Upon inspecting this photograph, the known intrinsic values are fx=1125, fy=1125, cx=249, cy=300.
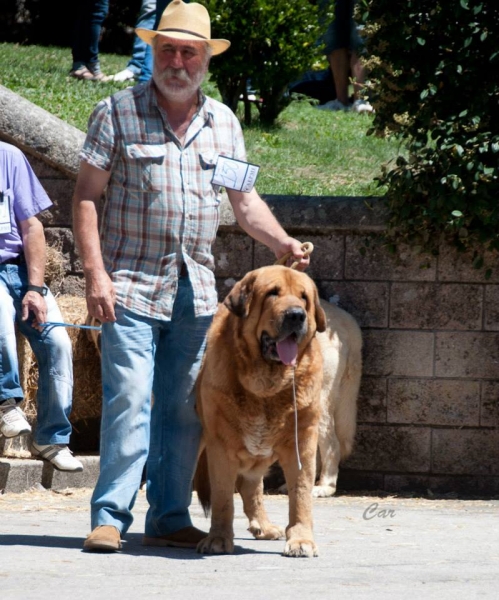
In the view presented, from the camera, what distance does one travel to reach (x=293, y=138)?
10.2m

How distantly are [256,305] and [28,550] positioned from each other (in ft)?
4.48

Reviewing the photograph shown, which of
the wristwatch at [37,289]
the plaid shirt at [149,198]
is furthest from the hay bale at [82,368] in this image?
the plaid shirt at [149,198]

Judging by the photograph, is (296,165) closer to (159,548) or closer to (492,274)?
(492,274)

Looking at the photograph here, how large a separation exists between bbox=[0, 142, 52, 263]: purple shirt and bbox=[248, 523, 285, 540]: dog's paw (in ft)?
7.31

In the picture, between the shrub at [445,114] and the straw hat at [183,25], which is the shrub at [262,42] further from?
the straw hat at [183,25]

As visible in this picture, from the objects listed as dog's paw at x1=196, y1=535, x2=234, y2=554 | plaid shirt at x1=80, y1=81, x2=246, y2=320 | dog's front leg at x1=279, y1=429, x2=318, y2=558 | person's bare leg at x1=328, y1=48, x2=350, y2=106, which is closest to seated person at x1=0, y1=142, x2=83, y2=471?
plaid shirt at x1=80, y1=81, x2=246, y2=320

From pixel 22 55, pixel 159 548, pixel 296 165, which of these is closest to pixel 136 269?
pixel 159 548

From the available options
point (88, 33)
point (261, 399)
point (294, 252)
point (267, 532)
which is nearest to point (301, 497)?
point (261, 399)

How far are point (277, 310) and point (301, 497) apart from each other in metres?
0.80

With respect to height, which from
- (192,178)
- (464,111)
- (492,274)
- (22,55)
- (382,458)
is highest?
(22,55)

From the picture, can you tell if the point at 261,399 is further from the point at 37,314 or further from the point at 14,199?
the point at 14,199

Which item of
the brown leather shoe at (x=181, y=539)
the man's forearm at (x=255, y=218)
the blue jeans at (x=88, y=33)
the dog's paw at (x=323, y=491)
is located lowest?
the dog's paw at (x=323, y=491)

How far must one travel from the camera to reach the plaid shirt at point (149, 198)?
4.70 metres

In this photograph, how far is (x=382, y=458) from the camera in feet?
23.6
